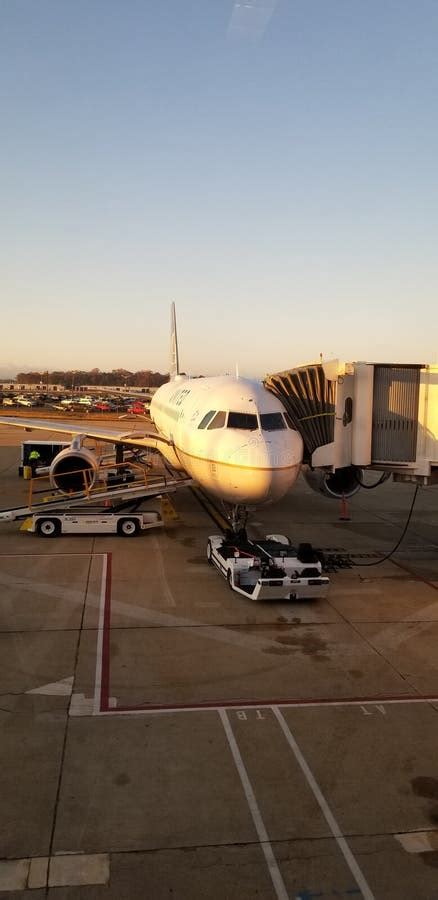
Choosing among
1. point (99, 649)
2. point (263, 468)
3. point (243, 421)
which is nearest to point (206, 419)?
point (243, 421)

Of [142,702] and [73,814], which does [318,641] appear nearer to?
[142,702]

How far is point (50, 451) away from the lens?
105ft

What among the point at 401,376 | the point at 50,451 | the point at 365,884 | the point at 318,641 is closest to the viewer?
the point at 365,884

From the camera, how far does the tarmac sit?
19.1 ft

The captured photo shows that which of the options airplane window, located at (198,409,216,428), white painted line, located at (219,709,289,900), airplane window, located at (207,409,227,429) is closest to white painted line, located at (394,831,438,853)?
white painted line, located at (219,709,289,900)

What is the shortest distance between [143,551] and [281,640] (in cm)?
675

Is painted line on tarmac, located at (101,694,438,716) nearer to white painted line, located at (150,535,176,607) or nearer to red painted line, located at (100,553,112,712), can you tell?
red painted line, located at (100,553,112,712)

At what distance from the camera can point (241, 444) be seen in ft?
47.2

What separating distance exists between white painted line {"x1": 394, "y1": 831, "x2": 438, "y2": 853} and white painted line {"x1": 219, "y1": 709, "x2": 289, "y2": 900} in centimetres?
126

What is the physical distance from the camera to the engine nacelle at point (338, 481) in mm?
18328

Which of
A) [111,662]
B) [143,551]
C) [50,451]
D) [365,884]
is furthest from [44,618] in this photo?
[50,451]

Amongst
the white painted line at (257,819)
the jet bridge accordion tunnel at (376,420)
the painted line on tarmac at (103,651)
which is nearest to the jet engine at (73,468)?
the painted line on tarmac at (103,651)

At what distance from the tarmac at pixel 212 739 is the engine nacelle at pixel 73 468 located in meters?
6.65

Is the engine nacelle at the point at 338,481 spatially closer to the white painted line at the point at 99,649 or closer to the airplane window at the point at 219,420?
the airplane window at the point at 219,420
